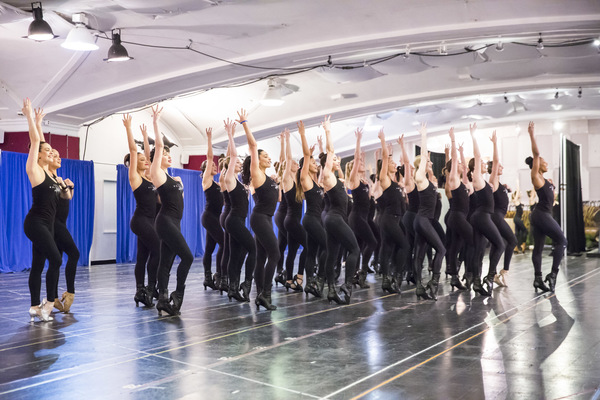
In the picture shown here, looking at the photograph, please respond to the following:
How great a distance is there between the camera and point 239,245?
238 inches

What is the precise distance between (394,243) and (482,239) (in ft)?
3.49

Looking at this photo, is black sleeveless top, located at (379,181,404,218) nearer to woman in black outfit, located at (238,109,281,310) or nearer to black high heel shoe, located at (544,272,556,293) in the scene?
woman in black outfit, located at (238,109,281,310)

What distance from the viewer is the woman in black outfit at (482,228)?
263 inches

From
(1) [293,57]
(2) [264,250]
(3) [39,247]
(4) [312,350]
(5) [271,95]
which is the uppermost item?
(1) [293,57]

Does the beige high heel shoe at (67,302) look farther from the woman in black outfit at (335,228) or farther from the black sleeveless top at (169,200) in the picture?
the woman in black outfit at (335,228)

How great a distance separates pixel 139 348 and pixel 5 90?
313 inches

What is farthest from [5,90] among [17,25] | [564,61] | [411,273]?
[564,61]

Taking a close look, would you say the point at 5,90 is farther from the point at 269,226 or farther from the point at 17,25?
the point at 269,226

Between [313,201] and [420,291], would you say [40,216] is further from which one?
[420,291]

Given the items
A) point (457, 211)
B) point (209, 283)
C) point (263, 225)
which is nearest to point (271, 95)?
point (209, 283)

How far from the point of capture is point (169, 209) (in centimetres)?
533

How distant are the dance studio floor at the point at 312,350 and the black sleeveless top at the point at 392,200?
36.6 inches

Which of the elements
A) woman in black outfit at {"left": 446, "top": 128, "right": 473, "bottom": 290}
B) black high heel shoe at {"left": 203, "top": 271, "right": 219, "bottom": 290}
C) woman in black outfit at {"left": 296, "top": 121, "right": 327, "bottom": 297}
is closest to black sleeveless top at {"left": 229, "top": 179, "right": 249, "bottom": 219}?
woman in black outfit at {"left": 296, "top": 121, "right": 327, "bottom": 297}

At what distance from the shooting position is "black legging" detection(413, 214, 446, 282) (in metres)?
6.28
